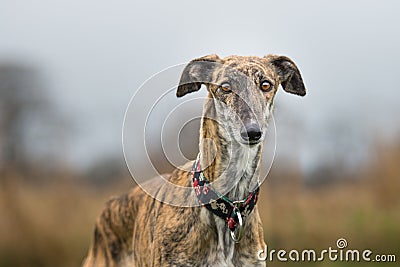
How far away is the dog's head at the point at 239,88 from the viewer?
3.25 meters

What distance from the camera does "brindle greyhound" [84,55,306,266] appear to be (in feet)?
11.0

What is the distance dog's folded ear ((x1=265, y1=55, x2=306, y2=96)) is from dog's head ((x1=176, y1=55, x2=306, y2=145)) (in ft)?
0.14

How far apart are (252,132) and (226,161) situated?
1.23 feet

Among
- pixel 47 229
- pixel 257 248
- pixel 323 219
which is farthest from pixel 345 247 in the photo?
pixel 257 248

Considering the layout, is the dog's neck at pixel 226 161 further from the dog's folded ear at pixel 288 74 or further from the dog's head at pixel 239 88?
the dog's folded ear at pixel 288 74

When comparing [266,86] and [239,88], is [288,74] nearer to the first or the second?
[266,86]

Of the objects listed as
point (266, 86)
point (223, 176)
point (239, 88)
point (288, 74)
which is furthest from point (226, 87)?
point (288, 74)

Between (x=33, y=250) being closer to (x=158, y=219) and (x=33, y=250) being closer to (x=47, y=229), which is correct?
(x=47, y=229)

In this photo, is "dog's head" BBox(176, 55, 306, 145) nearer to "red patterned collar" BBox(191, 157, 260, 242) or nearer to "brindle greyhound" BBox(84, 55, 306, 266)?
"brindle greyhound" BBox(84, 55, 306, 266)

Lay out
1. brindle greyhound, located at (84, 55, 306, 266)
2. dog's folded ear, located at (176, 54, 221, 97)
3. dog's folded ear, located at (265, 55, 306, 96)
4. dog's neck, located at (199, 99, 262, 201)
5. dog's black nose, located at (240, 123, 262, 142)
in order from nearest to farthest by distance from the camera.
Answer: dog's black nose, located at (240, 123, 262, 142) < brindle greyhound, located at (84, 55, 306, 266) < dog's neck, located at (199, 99, 262, 201) < dog's folded ear, located at (176, 54, 221, 97) < dog's folded ear, located at (265, 55, 306, 96)

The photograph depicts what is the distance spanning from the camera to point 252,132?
3.18 metres

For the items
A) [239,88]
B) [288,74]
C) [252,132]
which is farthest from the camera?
[288,74]

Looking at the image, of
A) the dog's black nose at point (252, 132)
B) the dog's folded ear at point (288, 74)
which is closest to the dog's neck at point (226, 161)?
the dog's black nose at point (252, 132)

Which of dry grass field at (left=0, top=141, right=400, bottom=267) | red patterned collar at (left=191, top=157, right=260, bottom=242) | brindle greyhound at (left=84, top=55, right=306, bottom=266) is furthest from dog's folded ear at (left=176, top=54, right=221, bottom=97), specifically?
dry grass field at (left=0, top=141, right=400, bottom=267)
